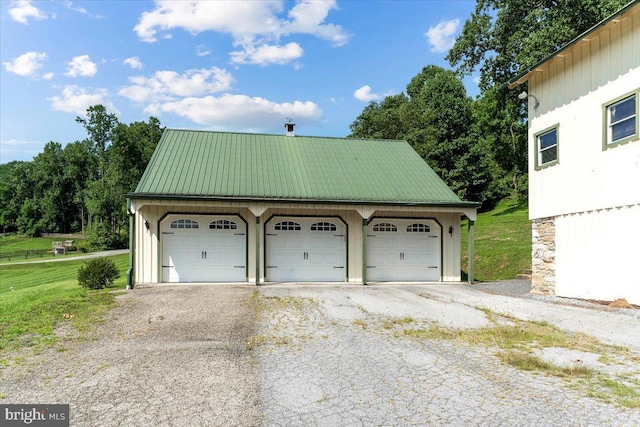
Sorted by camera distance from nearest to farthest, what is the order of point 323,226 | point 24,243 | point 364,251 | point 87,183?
point 364,251 → point 323,226 → point 87,183 → point 24,243

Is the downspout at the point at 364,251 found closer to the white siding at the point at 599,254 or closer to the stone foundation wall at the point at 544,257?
the stone foundation wall at the point at 544,257

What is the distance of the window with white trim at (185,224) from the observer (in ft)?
45.6

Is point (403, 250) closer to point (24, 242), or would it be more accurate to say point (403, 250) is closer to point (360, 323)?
→ point (360, 323)

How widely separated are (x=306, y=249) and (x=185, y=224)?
A: 397 centimetres

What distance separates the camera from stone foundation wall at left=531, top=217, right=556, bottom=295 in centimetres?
1202

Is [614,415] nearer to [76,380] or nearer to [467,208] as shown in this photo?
[76,380]

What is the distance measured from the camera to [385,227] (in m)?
15.3

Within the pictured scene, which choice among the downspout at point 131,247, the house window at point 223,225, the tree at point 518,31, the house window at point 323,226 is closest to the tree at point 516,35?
the tree at point 518,31

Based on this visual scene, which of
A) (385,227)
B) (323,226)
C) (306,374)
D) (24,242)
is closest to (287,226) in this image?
(323,226)

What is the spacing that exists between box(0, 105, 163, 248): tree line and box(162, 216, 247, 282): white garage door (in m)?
31.1

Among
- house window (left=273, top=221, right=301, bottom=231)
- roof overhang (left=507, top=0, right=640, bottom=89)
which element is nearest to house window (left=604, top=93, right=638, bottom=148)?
roof overhang (left=507, top=0, right=640, bottom=89)

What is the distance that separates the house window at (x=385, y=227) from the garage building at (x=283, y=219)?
35mm

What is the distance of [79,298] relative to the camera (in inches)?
408

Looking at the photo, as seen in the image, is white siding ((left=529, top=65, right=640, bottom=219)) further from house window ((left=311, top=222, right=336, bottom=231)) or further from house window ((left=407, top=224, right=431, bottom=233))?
house window ((left=311, top=222, right=336, bottom=231))
